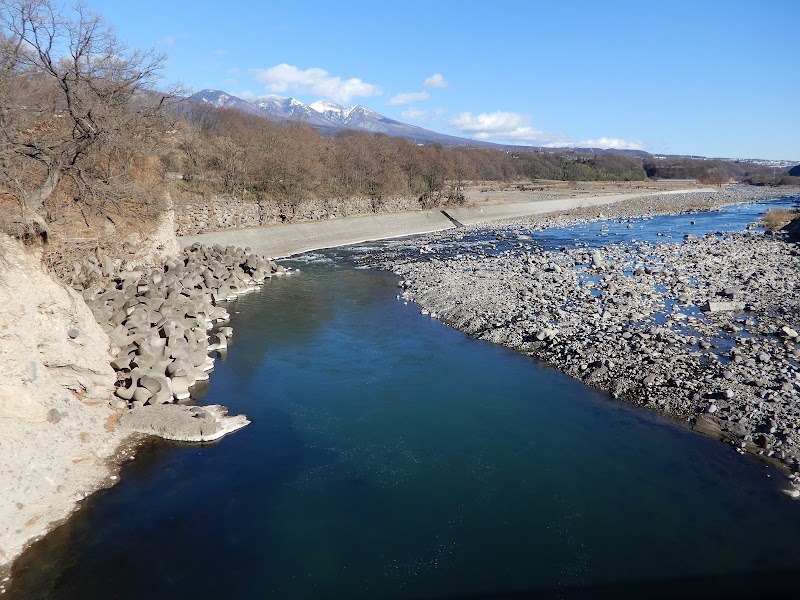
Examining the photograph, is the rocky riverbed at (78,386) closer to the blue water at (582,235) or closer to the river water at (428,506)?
the river water at (428,506)

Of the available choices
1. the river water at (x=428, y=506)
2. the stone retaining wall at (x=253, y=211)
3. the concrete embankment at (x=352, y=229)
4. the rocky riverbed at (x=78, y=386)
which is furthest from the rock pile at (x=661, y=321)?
the stone retaining wall at (x=253, y=211)

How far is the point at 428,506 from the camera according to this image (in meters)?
8.91

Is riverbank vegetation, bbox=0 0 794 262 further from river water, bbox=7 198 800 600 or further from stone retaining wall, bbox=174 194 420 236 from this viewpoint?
river water, bbox=7 198 800 600

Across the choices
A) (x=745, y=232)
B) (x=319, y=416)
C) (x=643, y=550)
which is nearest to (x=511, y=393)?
(x=319, y=416)

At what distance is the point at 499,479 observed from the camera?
966 centimetres

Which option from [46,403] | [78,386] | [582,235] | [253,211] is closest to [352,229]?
[253,211]

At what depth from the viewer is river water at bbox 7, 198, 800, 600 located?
7.43 m

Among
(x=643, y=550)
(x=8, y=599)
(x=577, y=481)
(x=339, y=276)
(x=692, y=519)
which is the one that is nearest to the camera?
(x=8, y=599)

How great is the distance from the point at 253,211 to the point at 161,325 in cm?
2343

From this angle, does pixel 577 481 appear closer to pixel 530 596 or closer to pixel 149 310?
pixel 530 596

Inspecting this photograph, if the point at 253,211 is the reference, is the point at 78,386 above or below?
below

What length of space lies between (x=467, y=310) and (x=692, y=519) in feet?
38.1

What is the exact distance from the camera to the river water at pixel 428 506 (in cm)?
743

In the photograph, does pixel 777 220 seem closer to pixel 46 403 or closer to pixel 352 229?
pixel 352 229
